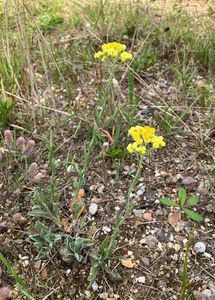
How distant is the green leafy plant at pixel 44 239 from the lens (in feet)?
4.29

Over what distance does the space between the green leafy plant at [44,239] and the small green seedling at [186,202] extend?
44 cm

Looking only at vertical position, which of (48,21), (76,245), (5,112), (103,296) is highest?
(48,21)

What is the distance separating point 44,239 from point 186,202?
56 centimetres

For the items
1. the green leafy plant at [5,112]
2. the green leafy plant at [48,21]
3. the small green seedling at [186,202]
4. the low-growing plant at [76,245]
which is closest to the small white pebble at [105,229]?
the low-growing plant at [76,245]

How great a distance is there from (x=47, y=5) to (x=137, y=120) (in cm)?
136

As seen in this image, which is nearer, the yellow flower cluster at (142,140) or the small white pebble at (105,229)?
the yellow flower cluster at (142,140)

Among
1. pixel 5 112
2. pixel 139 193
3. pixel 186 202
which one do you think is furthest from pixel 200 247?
pixel 5 112

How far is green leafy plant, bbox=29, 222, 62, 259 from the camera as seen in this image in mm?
1307

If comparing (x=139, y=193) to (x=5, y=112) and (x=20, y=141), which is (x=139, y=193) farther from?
(x=5, y=112)

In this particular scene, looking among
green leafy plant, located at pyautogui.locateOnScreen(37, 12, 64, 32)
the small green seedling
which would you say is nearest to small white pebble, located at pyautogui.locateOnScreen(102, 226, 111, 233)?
the small green seedling

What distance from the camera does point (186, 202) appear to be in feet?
5.03

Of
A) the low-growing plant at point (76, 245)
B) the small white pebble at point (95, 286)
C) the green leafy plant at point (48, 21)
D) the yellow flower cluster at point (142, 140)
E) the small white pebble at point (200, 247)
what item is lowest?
the small white pebble at point (95, 286)

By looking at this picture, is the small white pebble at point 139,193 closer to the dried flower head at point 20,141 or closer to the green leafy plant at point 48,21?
the dried flower head at point 20,141

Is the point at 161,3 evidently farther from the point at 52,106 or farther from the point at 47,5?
the point at 52,106
